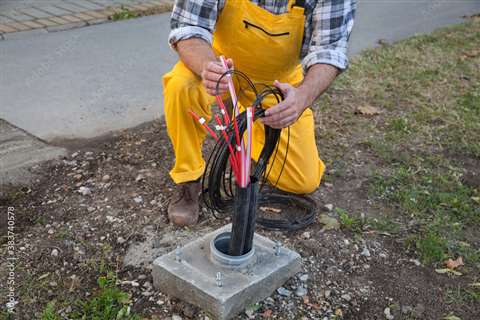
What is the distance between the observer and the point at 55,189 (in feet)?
9.74

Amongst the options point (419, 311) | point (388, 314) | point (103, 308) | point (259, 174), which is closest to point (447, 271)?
point (419, 311)

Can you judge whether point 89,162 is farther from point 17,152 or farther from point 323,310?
point 323,310

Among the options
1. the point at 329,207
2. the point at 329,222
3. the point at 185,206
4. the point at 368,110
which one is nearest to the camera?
the point at 185,206

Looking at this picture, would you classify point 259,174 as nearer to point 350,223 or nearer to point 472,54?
point 350,223

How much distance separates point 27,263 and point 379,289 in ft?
4.95

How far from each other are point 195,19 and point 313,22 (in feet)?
1.79

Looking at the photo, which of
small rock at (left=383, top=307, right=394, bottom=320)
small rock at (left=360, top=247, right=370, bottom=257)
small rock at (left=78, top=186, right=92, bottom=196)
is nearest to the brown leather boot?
small rock at (left=78, top=186, right=92, bottom=196)

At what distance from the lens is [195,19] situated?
252 cm

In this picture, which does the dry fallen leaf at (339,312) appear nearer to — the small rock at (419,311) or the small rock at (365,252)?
the small rock at (419,311)

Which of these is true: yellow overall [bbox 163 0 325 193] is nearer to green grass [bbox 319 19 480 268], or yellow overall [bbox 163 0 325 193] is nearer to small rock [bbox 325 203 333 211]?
small rock [bbox 325 203 333 211]

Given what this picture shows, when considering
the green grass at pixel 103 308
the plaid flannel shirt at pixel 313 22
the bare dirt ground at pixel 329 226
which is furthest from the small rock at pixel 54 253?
the plaid flannel shirt at pixel 313 22

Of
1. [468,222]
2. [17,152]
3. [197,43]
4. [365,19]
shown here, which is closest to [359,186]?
[468,222]

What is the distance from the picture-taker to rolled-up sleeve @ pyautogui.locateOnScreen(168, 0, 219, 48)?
2.49 metres

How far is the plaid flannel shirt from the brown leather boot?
27.3 inches
